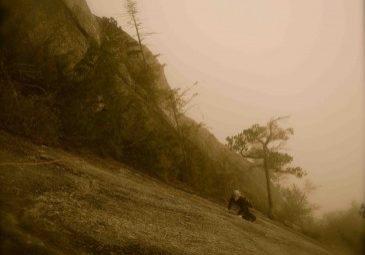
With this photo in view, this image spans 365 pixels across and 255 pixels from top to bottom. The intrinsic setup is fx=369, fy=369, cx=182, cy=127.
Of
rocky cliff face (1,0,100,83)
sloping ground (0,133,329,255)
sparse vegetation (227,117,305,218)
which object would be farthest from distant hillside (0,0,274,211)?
sparse vegetation (227,117,305,218)

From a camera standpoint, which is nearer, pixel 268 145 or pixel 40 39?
pixel 40 39

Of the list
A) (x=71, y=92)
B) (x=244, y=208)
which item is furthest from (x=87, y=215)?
(x=244, y=208)

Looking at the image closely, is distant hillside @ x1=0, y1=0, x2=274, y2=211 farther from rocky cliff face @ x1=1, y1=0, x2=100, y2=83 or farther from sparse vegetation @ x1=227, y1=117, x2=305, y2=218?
sparse vegetation @ x1=227, y1=117, x2=305, y2=218

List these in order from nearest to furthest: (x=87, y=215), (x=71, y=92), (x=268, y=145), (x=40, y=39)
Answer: (x=87, y=215) → (x=71, y=92) → (x=40, y=39) → (x=268, y=145)

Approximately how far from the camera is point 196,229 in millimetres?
8820

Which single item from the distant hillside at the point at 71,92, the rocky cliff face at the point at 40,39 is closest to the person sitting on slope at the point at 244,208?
the distant hillside at the point at 71,92

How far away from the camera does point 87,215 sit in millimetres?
6262

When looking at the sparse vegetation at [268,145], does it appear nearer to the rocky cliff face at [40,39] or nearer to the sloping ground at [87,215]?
the rocky cliff face at [40,39]

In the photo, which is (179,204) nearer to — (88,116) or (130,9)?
(88,116)

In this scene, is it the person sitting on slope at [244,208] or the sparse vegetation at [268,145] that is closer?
the person sitting on slope at [244,208]

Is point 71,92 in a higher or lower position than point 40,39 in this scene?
lower

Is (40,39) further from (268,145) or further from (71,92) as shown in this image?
(268,145)

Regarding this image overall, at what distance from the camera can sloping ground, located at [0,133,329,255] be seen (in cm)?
510

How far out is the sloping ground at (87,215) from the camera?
5.10 metres
